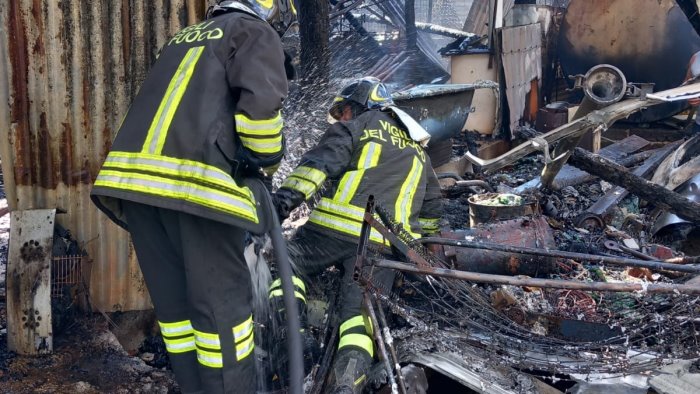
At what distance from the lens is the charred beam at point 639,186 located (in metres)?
5.61

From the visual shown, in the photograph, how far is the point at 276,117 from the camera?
9.88 ft

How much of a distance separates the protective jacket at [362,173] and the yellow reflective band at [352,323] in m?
0.49

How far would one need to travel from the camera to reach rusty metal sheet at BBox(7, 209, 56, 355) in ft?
12.0

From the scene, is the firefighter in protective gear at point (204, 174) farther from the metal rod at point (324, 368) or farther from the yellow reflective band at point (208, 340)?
the metal rod at point (324, 368)

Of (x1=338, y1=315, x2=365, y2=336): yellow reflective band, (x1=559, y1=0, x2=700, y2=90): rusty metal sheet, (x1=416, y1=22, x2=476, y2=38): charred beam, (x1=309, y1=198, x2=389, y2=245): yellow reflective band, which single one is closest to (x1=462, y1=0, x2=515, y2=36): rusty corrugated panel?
(x1=416, y1=22, x2=476, y2=38): charred beam

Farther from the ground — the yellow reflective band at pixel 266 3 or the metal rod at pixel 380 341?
the yellow reflective band at pixel 266 3

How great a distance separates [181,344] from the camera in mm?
3193

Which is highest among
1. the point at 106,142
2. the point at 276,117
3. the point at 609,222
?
the point at 276,117

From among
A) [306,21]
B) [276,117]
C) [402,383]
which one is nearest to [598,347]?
[402,383]

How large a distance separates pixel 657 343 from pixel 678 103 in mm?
7172

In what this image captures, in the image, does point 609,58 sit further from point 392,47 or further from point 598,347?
point 598,347

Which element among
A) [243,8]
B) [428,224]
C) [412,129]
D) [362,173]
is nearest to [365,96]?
[412,129]

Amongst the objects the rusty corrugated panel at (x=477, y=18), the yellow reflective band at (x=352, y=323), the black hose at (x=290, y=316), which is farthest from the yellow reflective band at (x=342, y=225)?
the rusty corrugated panel at (x=477, y=18)

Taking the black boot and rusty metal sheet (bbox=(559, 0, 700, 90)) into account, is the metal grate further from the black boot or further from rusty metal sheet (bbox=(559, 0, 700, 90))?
rusty metal sheet (bbox=(559, 0, 700, 90))
